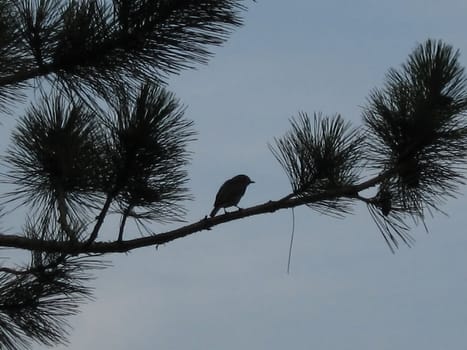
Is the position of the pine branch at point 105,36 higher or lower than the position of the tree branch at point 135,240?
higher

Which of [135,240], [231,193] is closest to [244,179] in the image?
[231,193]

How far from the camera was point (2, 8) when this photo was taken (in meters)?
2.64

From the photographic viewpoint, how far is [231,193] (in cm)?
402

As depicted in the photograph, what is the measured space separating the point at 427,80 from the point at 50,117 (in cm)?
134

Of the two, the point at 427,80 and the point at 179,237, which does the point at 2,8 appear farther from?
the point at 427,80

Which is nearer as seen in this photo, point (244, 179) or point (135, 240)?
point (135, 240)

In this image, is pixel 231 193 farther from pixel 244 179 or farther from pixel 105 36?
pixel 105 36

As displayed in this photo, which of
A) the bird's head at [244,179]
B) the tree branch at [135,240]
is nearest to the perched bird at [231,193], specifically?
the bird's head at [244,179]

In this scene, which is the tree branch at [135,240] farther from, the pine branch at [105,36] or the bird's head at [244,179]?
the bird's head at [244,179]

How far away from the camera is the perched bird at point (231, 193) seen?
13.1ft

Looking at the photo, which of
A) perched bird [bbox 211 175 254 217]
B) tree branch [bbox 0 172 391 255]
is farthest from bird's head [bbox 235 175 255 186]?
tree branch [bbox 0 172 391 255]

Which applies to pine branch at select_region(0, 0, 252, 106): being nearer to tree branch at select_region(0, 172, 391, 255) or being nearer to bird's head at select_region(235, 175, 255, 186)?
tree branch at select_region(0, 172, 391, 255)

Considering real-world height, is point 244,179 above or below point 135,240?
above

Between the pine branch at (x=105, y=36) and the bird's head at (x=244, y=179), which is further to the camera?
the bird's head at (x=244, y=179)
